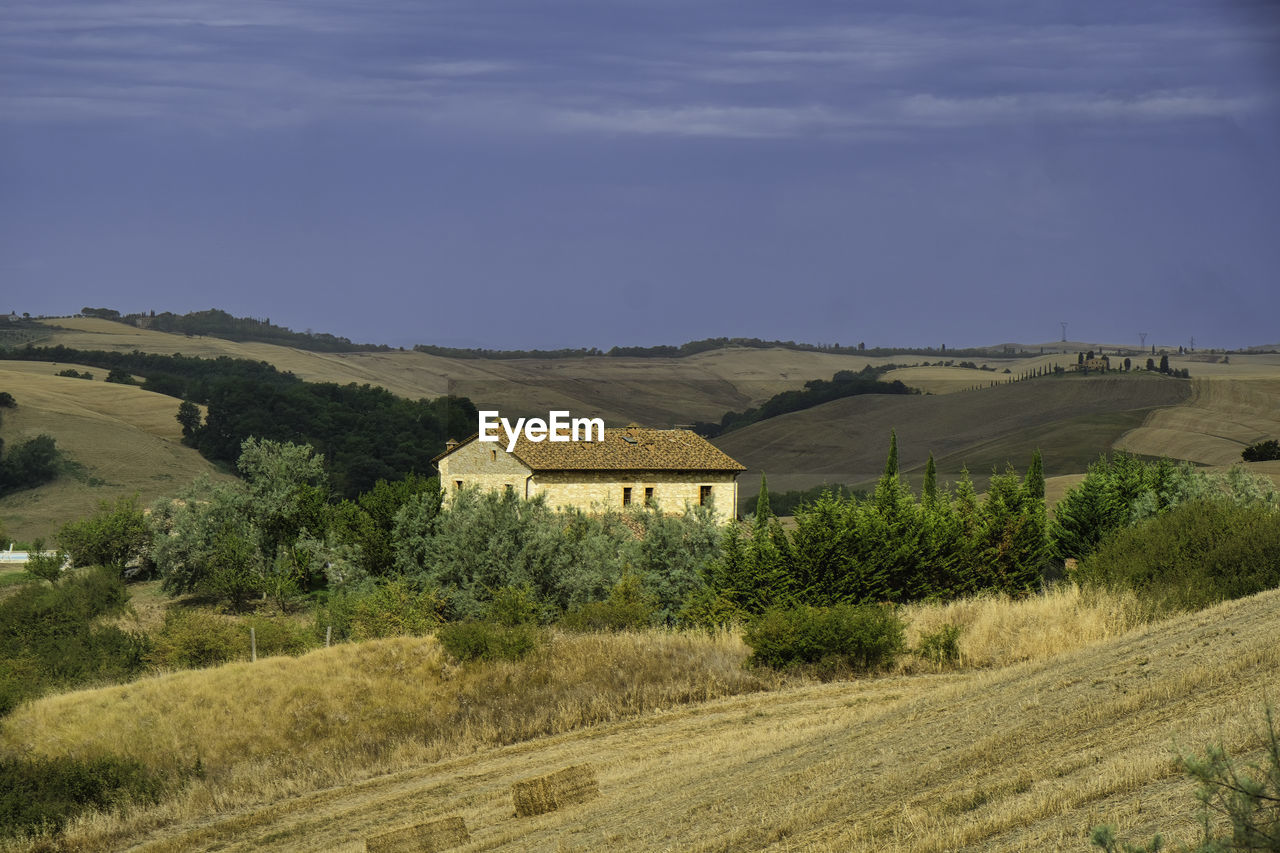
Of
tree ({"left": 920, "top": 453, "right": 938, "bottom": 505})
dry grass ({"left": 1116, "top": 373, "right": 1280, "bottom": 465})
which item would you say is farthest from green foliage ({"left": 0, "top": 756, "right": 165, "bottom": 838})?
dry grass ({"left": 1116, "top": 373, "right": 1280, "bottom": 465})

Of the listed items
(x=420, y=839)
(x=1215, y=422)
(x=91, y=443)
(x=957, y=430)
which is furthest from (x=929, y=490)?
(x=91, y=443)

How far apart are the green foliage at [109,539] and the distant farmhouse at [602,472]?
18599 mm

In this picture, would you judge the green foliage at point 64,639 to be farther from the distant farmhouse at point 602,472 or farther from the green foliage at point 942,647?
the green foliage at point 942,647

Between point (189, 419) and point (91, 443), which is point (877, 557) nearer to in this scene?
A: point (91, 443)

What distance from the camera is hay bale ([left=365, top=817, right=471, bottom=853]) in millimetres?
13086

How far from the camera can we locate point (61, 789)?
59.2ft

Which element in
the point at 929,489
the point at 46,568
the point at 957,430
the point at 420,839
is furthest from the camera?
the point at 957,430

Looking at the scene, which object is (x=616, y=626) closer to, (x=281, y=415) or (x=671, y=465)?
(x=671, y=465)

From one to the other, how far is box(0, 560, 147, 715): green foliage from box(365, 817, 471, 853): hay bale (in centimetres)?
1555

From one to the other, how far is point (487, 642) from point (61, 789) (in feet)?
29.1

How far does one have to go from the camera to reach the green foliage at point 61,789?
1688 centimetres

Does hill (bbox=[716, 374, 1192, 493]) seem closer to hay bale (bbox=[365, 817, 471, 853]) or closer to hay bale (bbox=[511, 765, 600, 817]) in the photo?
hay bale (bbox=[511, 765, 600, 817])

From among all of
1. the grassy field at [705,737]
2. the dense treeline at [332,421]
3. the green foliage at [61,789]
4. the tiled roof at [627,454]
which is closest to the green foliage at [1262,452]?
the tiled roof at [627,454]

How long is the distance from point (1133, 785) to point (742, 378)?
488 ft
